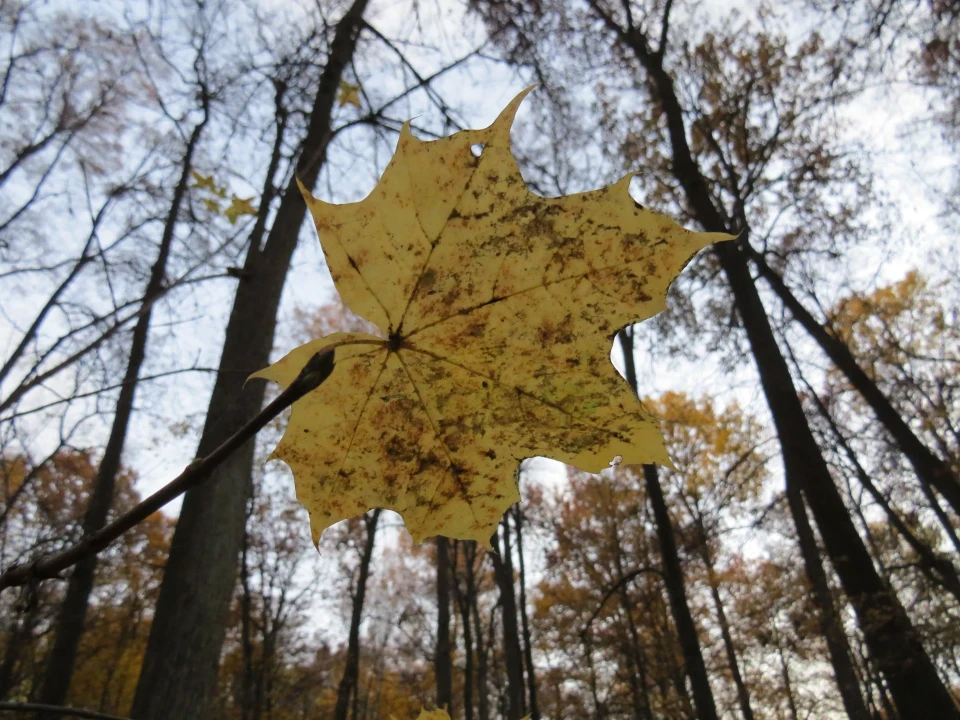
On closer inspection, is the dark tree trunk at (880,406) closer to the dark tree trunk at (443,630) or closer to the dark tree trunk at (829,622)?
the dark tree trunk at (829,622)

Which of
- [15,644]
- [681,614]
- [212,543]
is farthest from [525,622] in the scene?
[212,543]

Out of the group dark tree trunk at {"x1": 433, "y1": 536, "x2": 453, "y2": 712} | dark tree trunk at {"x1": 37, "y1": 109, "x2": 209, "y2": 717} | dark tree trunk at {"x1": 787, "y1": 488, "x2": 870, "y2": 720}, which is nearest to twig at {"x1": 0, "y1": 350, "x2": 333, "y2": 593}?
dark tree trunk at {"x1": 37, "y1": 109, "x2": 209, "y2": 717}

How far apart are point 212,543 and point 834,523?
174 inches

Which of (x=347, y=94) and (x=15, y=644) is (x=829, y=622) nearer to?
(x=347, y=94)

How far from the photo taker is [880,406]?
6840 millimetres

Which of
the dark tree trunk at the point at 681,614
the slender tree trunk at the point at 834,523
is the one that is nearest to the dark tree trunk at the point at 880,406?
the slender tree trunk at the point at 834,523

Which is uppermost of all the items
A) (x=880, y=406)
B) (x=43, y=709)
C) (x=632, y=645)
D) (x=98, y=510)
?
(x=880, y=406)

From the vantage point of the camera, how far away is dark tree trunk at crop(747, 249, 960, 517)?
5.68 meters

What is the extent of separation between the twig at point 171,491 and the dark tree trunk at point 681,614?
15.4 ft

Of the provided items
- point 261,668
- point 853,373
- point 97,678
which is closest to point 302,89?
point 853,373

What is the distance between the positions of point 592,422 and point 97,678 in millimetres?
21659

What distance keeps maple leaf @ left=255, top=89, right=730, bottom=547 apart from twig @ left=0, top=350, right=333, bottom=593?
198mm

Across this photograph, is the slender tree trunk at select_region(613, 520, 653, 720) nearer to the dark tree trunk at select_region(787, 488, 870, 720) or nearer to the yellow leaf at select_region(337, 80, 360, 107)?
the dark tree trunk at select_region(787, 488, 870, 720)

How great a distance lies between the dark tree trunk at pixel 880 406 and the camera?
5680 millimetres
